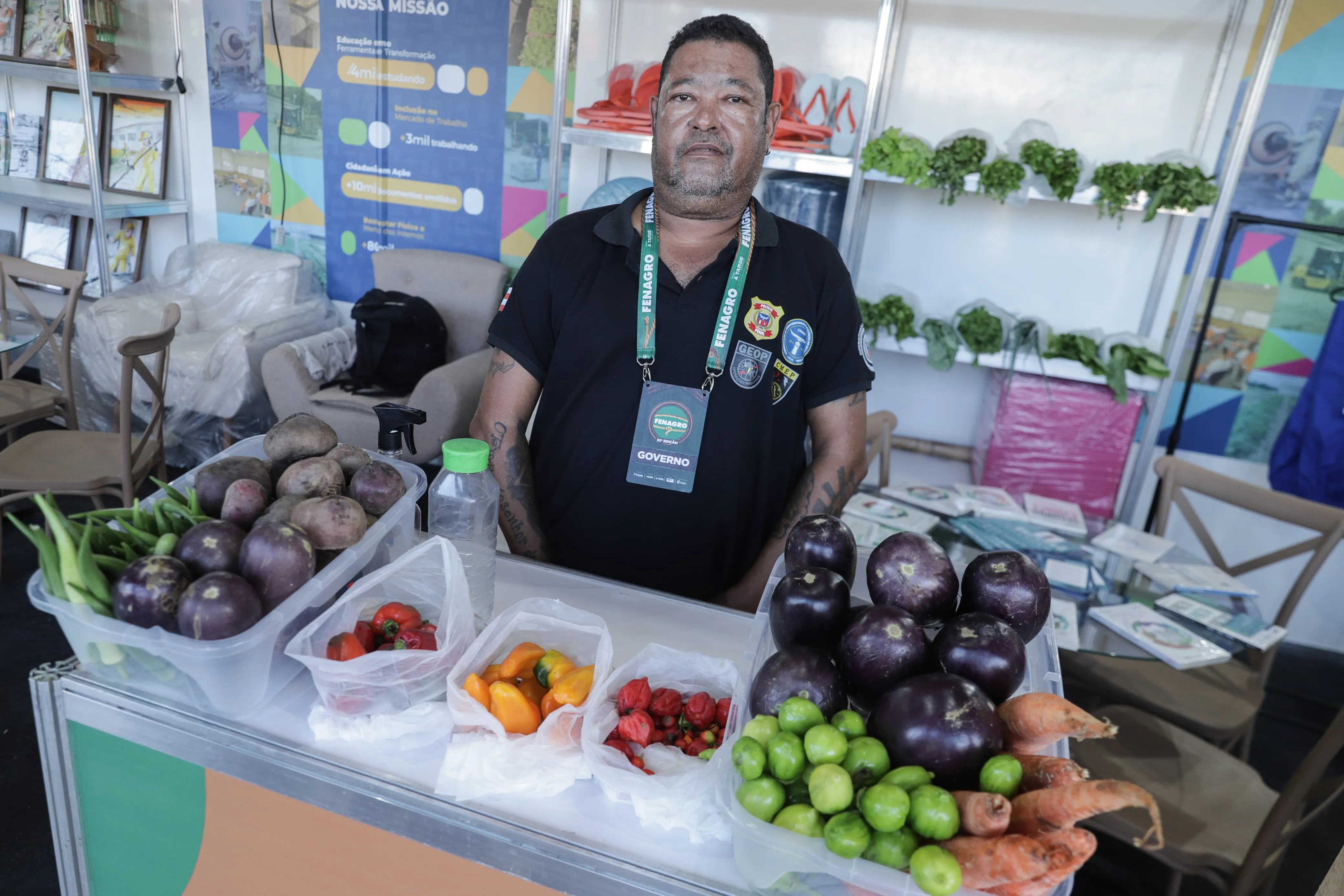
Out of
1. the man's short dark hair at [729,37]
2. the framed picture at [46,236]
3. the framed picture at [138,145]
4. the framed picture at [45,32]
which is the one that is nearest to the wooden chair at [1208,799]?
the man's short dark hair at [729,37]

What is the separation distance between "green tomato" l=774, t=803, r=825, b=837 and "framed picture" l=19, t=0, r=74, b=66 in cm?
574

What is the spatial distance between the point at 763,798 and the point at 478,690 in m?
0.35

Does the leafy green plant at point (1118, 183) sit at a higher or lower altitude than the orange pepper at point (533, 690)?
higher

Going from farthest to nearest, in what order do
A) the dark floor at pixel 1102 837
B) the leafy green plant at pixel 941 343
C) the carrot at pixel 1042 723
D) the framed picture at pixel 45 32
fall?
the framed picture at pixel 45 32 < the leafy green plant at pixel 941 343 < the dark floor at pixel 1102 837 < the carrot at pixel 1042 723

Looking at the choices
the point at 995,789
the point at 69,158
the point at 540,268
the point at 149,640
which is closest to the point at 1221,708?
the point at 995,789

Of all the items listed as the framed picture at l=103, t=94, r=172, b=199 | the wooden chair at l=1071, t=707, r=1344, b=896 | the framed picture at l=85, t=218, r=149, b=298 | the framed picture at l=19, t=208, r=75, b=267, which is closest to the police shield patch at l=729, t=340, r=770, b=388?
the wooden chair at l=1071, t=707, r=1344, b=896

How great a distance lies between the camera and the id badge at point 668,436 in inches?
A: 66.0

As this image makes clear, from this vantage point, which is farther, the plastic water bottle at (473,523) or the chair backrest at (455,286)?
the chair backrest at (455,286)

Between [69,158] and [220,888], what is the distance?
5620mm

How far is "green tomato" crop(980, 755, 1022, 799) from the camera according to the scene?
0.78m

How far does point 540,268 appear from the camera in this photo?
182 cm

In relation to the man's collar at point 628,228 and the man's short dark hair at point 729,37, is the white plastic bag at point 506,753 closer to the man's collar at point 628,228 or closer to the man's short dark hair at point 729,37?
the man's collar at point 628,228

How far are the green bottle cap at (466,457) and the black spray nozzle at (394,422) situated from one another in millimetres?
191

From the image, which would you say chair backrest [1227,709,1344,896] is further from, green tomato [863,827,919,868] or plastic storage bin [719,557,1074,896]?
green tomato [863,827,919,868]
